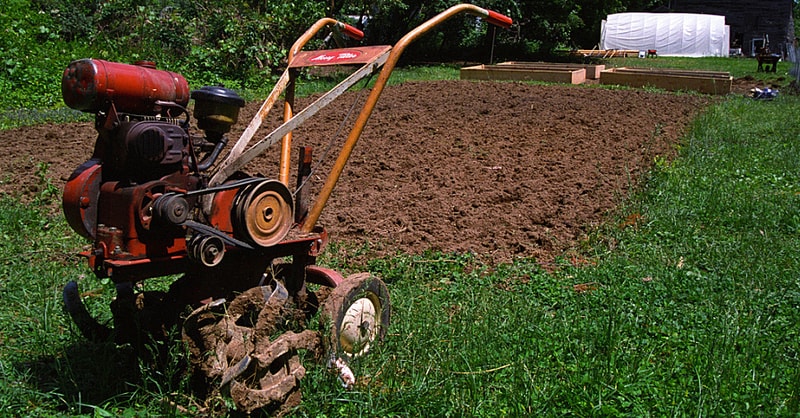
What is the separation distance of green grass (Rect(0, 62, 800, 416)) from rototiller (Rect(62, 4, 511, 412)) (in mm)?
231

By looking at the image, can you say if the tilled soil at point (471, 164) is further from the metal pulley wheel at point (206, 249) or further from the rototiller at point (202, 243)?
the metal pulley wheel at point (206, 249)

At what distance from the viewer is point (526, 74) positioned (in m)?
16.5

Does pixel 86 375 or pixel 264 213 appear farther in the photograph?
pixel 86 375

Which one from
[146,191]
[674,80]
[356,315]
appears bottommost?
[356,315]

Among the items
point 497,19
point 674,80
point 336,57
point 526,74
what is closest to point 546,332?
point 336,57

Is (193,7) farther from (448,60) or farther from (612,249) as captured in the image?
(612,249)

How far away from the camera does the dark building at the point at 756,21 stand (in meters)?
39.7

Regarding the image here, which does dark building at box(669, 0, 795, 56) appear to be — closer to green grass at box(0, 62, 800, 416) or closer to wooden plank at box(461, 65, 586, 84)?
wooden plank at box(461, 65, 586, 84)

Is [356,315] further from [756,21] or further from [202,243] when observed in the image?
[756,21]

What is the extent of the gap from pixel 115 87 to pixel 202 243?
28.9 inches

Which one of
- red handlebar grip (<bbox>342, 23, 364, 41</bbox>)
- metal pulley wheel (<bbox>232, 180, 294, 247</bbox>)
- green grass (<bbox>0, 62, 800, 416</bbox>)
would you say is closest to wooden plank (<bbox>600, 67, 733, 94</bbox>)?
green grass (<bbox>0, 62, 800, 416</bbox>)

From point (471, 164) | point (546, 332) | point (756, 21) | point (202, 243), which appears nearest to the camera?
point (202, 243)

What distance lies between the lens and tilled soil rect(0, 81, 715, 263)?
6031 mm

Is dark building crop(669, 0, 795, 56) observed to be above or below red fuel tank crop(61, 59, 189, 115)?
above
